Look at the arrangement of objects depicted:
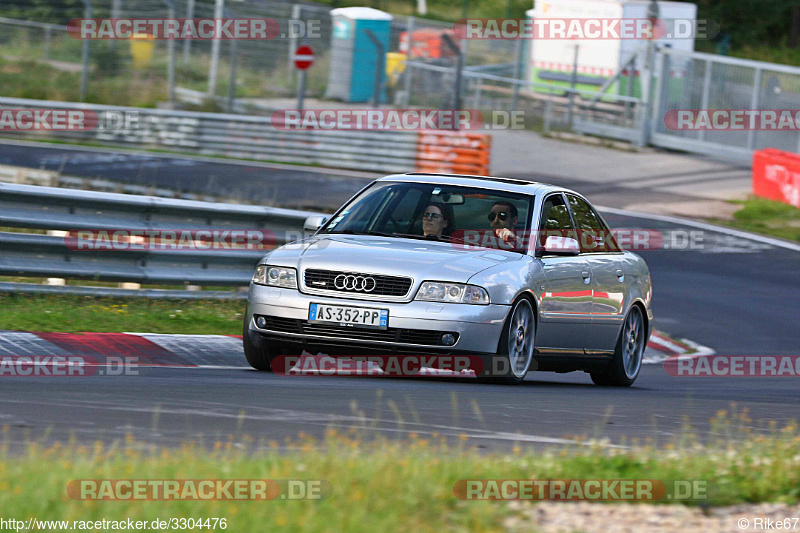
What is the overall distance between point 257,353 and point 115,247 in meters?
2.65

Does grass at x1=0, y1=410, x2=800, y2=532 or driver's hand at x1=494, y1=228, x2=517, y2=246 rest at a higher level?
driver's hand at x1=494, y1=228, x2=517, y2=246

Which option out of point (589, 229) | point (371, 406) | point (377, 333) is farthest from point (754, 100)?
point (371, 406)

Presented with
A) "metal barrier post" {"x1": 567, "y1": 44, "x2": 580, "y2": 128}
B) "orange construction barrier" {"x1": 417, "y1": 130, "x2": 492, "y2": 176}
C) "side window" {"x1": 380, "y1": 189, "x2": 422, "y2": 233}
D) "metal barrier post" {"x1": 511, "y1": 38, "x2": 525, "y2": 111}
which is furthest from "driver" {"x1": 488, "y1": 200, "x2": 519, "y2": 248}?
"metal barrier post" {"x1": 511, "y1": 38, "x2": 525, "y2": 111}

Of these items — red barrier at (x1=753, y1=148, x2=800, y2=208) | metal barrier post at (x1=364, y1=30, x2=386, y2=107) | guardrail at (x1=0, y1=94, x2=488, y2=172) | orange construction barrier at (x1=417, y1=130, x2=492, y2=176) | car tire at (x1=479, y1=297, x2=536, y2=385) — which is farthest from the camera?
metal barrier post at (x1=364, y1=30, x2=386, y2=107)

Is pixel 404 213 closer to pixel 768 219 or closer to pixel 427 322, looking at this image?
pixel 427 322

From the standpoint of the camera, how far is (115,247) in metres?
11.1

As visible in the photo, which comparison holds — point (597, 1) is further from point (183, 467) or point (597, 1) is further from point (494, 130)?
point (183, 467)

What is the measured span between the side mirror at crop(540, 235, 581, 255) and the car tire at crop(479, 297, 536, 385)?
1.69 ft

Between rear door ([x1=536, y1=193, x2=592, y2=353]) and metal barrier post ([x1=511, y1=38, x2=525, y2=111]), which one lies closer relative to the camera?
rear door ([x1=536, y1=193, x2=592, y2=353])

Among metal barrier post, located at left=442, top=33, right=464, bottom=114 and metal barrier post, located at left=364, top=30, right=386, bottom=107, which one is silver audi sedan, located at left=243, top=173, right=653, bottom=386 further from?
metal barrier post, located at left=364, top=30, right=386, bottom=107

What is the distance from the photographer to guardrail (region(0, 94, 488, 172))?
28.1 meters

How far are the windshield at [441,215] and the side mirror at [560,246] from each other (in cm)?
19

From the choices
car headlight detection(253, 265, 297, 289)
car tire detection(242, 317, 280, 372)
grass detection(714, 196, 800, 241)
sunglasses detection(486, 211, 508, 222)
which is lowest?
grass detection(714, 196, 800, 241)

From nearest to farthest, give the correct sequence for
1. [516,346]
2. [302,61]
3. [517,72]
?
1. [516,346]
2. [302,61]
3. [517,72]
